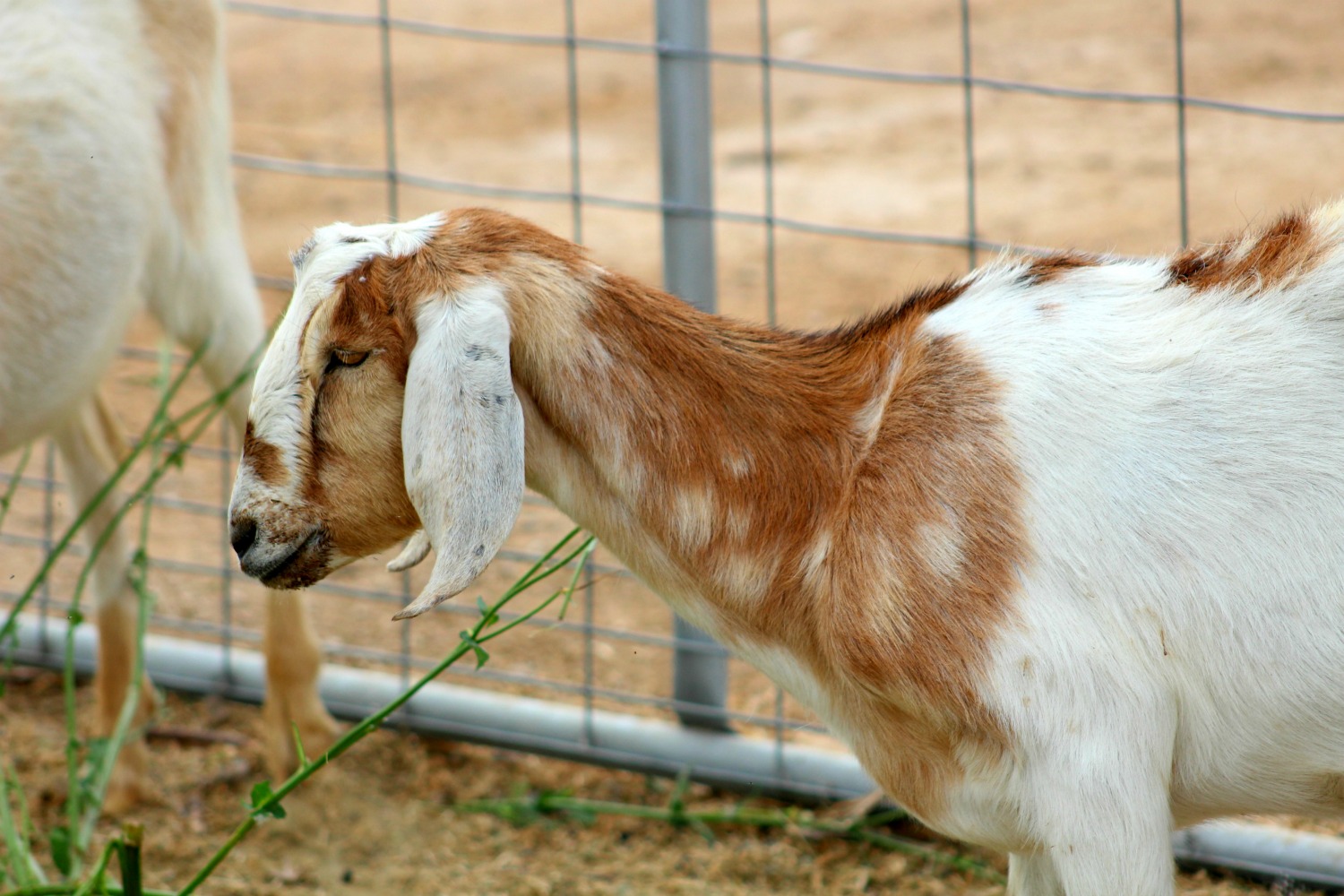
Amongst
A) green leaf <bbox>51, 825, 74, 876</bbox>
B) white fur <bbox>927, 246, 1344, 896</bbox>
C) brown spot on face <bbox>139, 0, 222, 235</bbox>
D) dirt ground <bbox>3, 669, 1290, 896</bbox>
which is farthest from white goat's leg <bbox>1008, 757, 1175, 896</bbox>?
brown spot on face <bbox>139, 0, 222, 235</bbox>

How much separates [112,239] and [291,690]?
4.14ft

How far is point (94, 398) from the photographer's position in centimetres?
424

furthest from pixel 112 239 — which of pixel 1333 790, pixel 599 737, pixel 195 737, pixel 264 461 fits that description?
pixel 1333 790

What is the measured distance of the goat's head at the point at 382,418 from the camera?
2.10 metres

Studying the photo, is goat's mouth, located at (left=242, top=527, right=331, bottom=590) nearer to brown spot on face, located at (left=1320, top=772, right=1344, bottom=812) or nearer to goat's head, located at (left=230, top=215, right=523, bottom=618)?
goat's head, located at (left=230, top=215, right=523, bottom=618)

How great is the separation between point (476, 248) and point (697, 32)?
168 centimetres

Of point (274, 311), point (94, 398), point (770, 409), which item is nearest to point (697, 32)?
point (770, 409)

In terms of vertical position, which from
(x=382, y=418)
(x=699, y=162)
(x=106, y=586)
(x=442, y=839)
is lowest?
(x=442, y=839)

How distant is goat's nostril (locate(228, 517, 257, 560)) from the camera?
2.26 m

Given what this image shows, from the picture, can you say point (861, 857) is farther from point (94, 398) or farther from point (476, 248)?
point (94, 398)

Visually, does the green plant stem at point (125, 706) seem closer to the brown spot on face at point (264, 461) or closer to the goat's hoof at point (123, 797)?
the goat's hoof at point (123, 797)

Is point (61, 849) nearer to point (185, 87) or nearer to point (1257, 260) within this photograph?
point (185, 87)

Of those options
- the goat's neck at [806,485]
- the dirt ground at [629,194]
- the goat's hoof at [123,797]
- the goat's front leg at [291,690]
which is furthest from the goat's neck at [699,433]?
the goat's hoof at [123,797]

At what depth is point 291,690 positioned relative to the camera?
406 cm
